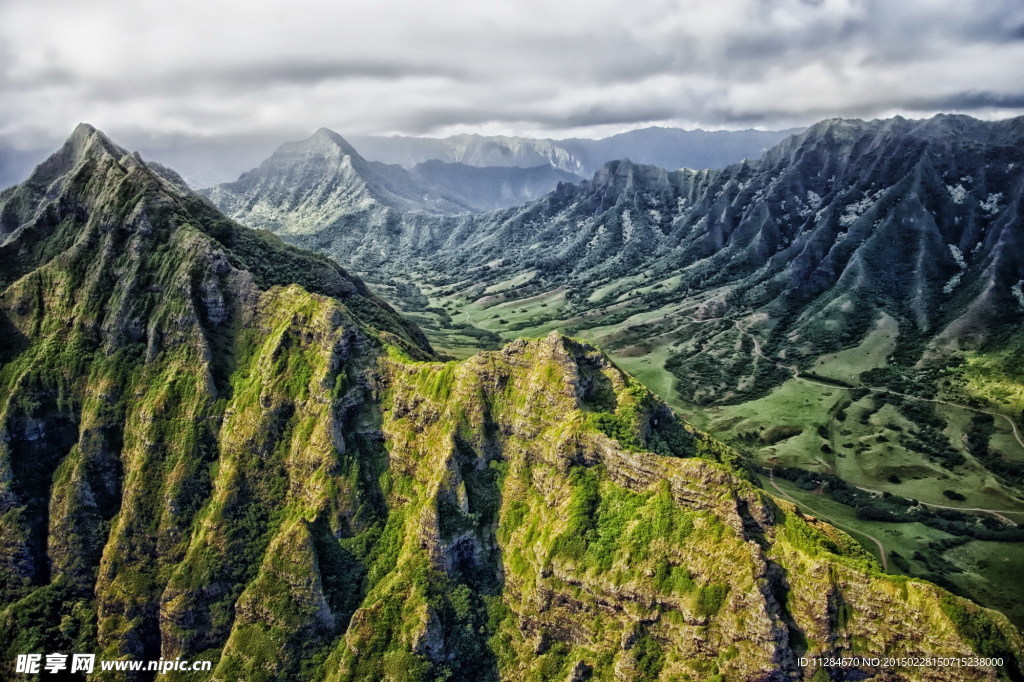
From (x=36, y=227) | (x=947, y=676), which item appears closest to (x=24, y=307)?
(x=36, y=227)

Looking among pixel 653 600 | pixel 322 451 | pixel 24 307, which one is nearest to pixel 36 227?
pixel 24 307

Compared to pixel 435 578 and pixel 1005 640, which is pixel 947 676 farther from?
pixel 435 578

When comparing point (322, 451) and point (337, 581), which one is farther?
point (322, 451)

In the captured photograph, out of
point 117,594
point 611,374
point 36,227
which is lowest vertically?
point 117,594

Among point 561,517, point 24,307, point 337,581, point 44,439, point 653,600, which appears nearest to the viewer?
point 653,600

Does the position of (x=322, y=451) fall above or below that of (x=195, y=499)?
above

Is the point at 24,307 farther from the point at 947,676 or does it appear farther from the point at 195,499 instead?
the point at 947,676

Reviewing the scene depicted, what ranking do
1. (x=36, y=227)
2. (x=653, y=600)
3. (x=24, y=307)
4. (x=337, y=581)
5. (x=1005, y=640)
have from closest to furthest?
(x=1005, y=640) < (x=653, y=600) < (x=337, y=581) < (x=24, y=307) < (x=36, y=227)
